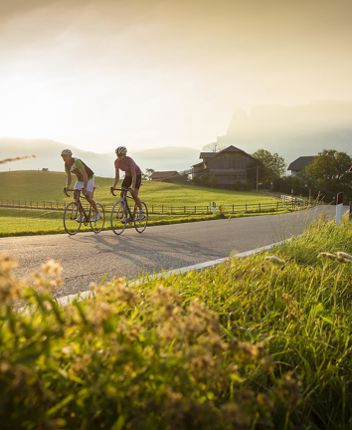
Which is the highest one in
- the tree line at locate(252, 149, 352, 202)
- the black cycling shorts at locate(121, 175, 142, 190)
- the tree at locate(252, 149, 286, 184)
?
the tree at locate(252, 149, 286, 184)

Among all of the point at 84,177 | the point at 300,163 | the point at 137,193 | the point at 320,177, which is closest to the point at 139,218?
the point at 137,193

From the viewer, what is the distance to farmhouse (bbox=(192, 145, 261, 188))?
81.7m

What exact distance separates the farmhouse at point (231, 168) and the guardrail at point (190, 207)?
26.0m

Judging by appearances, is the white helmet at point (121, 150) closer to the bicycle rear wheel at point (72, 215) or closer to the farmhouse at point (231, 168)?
the bicycle rear wheel at point (72, 215)

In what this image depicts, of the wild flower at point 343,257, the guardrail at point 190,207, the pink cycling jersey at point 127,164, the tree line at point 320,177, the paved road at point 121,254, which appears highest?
the tree line at point 320,177

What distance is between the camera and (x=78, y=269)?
568 centimetres

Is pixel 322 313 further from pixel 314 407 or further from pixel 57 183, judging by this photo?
pixel 57 183

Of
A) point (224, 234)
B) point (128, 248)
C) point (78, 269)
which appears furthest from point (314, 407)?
point (224, 234)

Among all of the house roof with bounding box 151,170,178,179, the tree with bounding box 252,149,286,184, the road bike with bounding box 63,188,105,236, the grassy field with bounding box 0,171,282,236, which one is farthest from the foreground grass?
the tree with bounding box 252,149,286,184

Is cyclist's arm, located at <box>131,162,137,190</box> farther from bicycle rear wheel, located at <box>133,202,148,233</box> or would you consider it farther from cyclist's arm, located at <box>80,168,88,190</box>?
cyclist's arm, located at <box>80,168,88,190</box>

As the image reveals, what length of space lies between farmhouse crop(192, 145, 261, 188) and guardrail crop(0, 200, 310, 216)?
2601 cm

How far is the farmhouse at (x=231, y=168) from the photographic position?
8169cm

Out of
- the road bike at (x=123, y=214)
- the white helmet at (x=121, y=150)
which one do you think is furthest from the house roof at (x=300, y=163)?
the white helmet at (x=121, y=150)

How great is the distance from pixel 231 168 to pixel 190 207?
3866 cm
